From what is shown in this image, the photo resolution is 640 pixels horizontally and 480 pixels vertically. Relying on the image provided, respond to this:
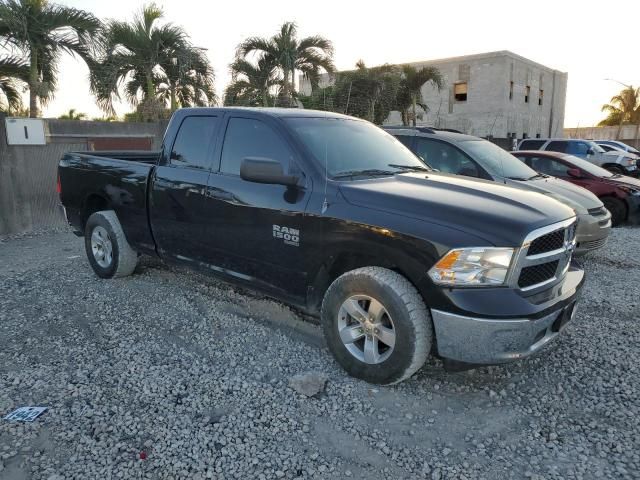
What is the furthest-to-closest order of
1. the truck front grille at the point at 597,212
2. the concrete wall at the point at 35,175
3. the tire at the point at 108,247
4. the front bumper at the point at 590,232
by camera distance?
the concrete wall at the point at 35,175 < the truck front grille at the point at 597,212 < the front bumper at the point at 590,232 < the tire at the point at 108,247

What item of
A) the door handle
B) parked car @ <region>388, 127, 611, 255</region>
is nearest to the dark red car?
parked car @ <region>388, 127, 611, 255</region>

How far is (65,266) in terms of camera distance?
6.36m

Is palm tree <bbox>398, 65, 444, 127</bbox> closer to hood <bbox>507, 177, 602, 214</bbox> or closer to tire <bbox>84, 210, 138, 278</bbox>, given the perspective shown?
hood <bbox>507, 177, 602, 214</bbox>

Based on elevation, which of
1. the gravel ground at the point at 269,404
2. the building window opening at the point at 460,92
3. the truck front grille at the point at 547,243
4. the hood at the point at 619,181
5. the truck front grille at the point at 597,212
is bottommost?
the gravel ground at the point at 269,404

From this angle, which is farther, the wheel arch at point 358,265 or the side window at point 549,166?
A: the side window at point 549,166

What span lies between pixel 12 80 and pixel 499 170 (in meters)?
10.6

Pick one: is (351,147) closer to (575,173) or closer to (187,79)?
(575,173)

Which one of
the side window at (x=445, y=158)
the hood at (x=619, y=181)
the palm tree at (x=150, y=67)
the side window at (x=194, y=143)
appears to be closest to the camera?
the side window at (x=194, y=143)

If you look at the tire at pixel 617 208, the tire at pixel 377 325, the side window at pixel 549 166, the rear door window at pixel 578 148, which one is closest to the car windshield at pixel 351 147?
the tire at pixel 377 325

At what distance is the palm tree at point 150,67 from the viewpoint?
41.9 ft

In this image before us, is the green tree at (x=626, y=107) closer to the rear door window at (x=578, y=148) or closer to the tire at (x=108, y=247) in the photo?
the rear door window at (x=578, y=148)

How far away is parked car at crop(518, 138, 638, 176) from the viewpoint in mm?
14969

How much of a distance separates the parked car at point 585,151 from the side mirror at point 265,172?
43.3 ft

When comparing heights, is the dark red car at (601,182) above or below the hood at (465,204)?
below
